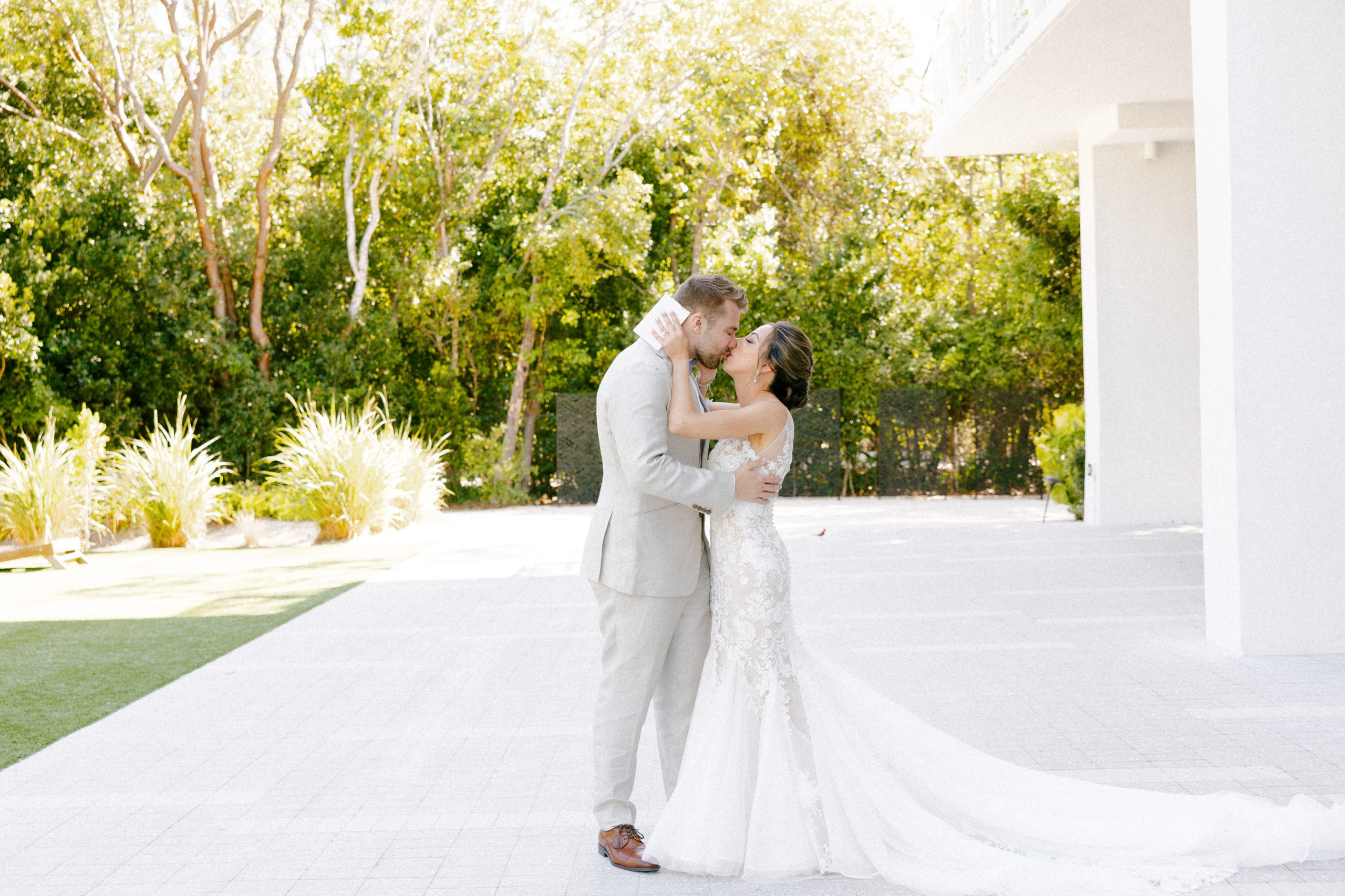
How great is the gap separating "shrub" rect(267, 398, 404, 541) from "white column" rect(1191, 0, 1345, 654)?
10.7 meters

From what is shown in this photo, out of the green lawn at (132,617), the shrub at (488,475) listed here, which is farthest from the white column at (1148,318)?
the shrub at (488,475)

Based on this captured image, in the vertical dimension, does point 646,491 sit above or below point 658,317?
below

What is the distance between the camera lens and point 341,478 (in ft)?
47.7

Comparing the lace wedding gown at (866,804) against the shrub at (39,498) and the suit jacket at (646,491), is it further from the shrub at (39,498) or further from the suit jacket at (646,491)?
the shrub at (39,498)

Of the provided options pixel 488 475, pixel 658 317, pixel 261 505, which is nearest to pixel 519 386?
pixel 488 475

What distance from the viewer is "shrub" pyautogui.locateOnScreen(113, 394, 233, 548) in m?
14.0

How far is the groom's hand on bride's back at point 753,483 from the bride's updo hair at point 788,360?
0.81 feet

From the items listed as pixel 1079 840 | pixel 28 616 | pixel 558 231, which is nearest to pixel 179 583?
pixel 28 616

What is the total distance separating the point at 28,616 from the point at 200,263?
11398 mm

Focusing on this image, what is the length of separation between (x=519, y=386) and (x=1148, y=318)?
11.5 meters

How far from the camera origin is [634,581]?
366 cm

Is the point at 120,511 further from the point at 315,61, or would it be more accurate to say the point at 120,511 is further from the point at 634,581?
the point at 634,581

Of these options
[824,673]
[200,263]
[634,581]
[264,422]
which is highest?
[200,263]

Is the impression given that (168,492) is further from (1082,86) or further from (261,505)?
(1082,86)
